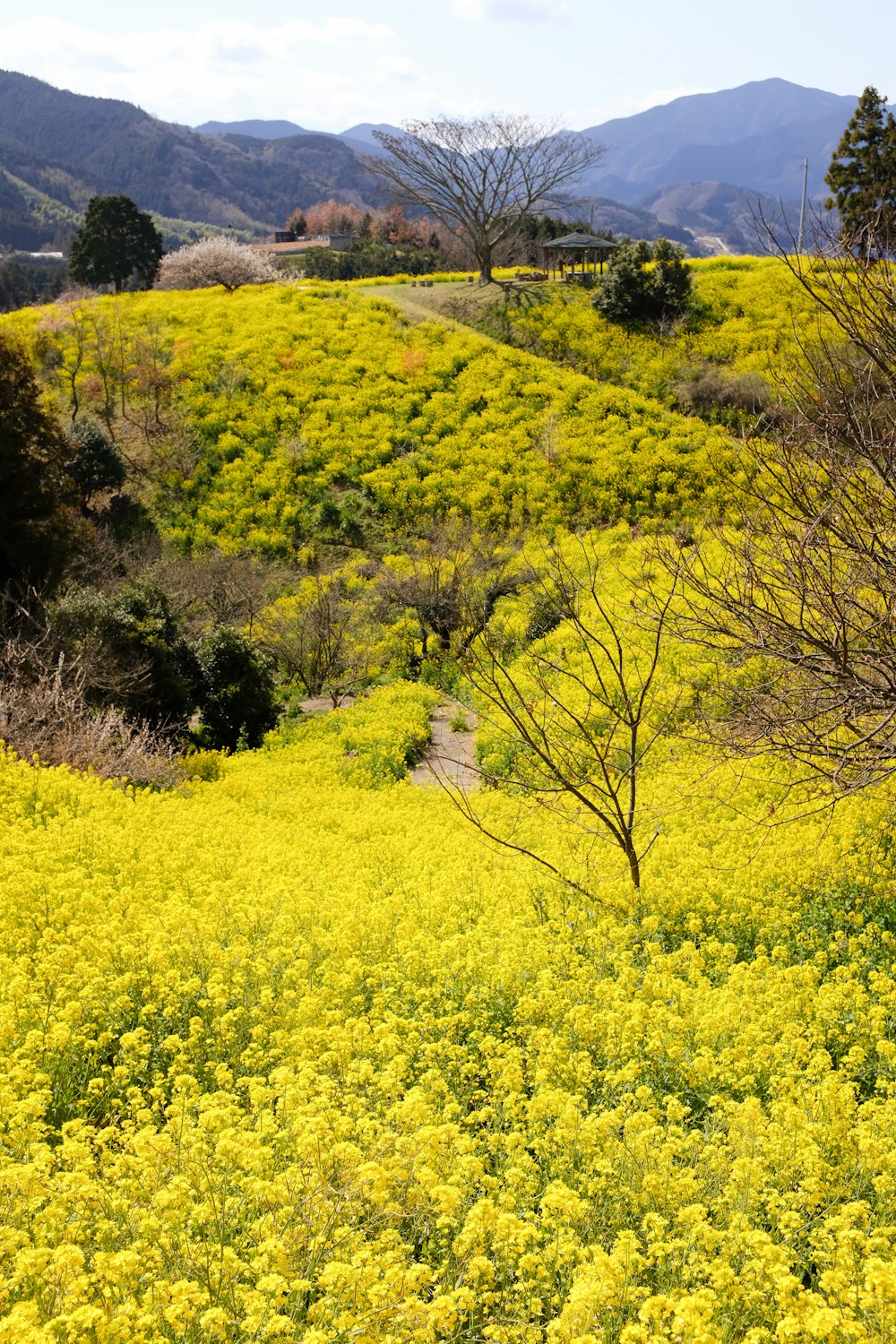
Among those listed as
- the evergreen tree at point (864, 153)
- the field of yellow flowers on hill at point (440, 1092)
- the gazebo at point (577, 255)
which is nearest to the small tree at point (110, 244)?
the gazebo at point (577, 255)

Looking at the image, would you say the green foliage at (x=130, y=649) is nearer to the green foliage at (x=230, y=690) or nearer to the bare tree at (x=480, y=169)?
the green foliage at (x=230, y=690)

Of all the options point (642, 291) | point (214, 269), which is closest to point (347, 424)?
point (642, 291)

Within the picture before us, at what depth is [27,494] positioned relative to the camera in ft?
59.8

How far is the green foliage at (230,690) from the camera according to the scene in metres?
18.0

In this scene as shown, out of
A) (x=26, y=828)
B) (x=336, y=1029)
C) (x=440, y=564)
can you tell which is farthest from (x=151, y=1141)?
(x=440, y=564)

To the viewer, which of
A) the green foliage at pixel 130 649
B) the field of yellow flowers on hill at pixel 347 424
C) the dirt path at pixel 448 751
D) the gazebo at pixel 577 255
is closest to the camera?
the green foliage at pixel 130 649

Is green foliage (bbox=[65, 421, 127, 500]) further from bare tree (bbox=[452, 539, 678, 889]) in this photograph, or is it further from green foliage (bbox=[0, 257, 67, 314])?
green foliage (bbox=[0, 257, 67, 314])

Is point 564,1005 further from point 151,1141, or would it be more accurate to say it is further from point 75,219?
point 75,219

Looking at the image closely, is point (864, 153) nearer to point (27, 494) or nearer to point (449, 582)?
point (449, 582)

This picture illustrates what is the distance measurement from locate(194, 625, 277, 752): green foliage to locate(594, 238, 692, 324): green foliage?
2626 centimetres

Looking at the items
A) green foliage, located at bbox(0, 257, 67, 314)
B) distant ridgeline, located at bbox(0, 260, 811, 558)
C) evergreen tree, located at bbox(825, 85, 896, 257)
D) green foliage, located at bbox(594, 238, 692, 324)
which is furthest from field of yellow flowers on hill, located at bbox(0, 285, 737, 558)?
green foliage, located at bbox(0, 257, 67, 314)

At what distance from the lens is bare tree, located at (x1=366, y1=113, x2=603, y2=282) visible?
41.4 meters

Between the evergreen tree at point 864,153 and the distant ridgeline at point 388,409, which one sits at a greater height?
the evergreen tree at point 864,153

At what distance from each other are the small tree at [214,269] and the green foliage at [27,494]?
31.8 metres
